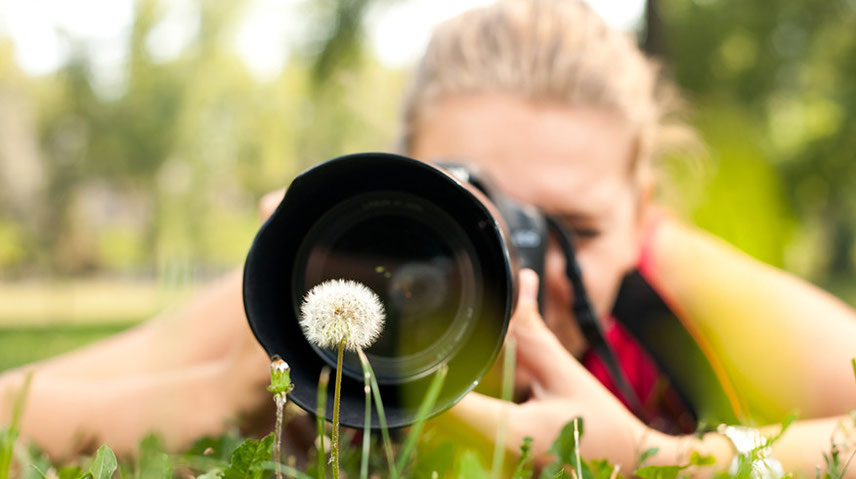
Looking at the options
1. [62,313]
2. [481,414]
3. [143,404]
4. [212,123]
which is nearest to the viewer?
[481,414]

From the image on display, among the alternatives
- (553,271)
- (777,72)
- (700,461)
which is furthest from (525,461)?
(777,72)

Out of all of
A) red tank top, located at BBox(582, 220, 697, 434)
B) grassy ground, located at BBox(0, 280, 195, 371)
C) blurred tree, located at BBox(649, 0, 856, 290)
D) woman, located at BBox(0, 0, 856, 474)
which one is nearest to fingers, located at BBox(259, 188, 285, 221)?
woman, located at BBox(0, 0, 856, 474)

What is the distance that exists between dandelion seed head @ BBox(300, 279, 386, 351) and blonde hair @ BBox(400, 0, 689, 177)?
3.95ft

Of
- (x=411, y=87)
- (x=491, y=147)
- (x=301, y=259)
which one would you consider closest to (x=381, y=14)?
(x=411, y=87)

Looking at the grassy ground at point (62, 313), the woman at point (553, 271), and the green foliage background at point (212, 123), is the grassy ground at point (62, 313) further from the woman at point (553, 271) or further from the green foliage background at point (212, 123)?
the woman at point (553, 271)

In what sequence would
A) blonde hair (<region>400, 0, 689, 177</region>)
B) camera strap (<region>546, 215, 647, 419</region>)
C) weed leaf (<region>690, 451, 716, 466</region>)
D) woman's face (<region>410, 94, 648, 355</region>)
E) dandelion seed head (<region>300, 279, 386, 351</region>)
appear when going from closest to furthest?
dandelion seed head (<region>300, 279, 386, 351</region>) → weed leaf (<region>690, 451, 716, 466</region>) → camera strap (<region>546, 215, 647, 419</region>) → woman's face (<region>410, 94, 648, 355</region>) → blonde hair (<region>400, 0, 689, 177</region>)

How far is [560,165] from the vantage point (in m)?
1.64

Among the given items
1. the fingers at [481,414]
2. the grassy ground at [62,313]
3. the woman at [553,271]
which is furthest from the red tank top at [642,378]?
the grassy ground at [62,313]

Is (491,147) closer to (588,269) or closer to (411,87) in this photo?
(588,269)

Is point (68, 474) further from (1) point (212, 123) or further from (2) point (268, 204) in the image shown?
(1) point (212, 123)

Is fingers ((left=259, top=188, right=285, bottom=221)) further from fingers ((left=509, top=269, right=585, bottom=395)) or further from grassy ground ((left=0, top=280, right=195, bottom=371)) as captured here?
grassy ground ((left=0, top=280, right=195, bottom=371))

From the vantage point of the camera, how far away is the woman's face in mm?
1622

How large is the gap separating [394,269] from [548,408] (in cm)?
29

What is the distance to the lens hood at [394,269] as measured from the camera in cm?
88
